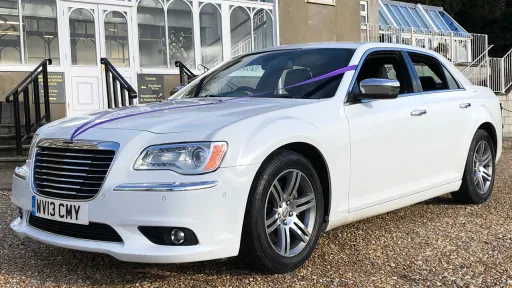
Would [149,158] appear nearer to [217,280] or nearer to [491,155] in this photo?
[217,280]

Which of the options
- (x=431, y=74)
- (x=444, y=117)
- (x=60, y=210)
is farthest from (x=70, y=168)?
(x=431, y=74)

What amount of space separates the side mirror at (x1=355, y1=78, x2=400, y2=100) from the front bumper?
129 centimetres

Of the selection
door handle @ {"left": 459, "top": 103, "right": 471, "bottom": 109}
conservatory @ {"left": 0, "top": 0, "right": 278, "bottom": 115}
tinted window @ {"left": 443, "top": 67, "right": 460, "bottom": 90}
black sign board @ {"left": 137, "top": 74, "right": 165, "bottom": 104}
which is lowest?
door handle @ {"left": 459, "top": 103, "right": 471, "bottom": 109}

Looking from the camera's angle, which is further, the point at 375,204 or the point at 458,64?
the point at 458,64

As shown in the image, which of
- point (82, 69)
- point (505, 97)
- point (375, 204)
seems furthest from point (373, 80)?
point (505, 97)

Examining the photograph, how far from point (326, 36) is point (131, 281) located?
1299cm

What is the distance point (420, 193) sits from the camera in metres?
4.87

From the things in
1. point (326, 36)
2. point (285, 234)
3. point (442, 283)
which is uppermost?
point (326, 36)

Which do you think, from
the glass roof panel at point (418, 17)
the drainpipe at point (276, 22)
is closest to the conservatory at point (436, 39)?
the drainpipe at point (276, 22)

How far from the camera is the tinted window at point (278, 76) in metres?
4.31

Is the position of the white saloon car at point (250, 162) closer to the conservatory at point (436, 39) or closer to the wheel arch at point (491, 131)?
the wheel arch at point (491, 131)

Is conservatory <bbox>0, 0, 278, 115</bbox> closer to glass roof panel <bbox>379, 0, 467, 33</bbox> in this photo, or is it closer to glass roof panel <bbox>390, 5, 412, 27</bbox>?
glass roof panel <bbox>379, 0, 467, 33</bbox>

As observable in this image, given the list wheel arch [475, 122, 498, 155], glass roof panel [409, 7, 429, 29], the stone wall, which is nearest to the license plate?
wheel arch [475, 122, 498, 155]

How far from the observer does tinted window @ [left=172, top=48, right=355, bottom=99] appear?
4309mm
